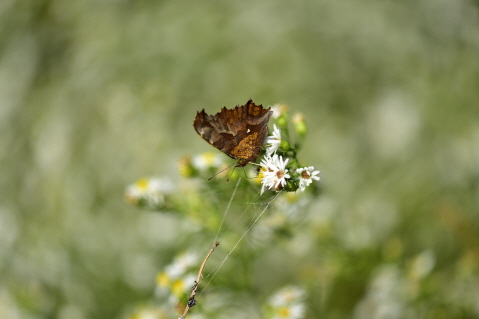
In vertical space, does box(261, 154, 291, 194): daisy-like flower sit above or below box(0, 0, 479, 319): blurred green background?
below

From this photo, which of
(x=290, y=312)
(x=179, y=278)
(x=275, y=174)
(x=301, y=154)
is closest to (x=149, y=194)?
(x=179, y=278)

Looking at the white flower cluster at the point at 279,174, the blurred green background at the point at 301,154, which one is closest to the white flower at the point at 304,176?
the white flower cluster at the point at 279,174

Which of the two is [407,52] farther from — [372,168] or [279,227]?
[279,227]

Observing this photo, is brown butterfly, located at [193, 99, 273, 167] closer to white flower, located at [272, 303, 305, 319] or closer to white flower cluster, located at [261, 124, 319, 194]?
white flower cluster, located at [261, 124, 319, 194]

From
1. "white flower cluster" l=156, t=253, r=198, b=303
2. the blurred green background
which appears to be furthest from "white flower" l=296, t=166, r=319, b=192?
the blurred green background

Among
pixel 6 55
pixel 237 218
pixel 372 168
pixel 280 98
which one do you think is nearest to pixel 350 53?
pixel 280 98
